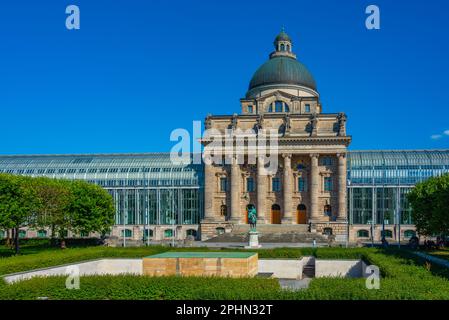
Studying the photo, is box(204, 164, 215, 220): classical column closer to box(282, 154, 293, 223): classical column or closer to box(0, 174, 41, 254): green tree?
box(282, 154, 293, 223): classical column

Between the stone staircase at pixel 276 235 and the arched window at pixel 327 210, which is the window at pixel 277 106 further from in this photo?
the stone staircase at pixel 276 235

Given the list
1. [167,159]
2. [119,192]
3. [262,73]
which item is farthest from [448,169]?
[119,192]

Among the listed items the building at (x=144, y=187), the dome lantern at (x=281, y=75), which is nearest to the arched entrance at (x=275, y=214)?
the building at (x=144, y=187)

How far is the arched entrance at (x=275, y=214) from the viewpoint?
87.7 metres

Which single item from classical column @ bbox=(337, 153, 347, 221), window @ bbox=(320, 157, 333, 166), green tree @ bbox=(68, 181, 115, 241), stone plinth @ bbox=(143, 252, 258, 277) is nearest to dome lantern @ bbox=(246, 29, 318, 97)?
window @ bbox=(320, 157, 333, 166)

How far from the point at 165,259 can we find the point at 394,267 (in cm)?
1510

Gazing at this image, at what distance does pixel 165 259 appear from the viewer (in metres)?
35.2

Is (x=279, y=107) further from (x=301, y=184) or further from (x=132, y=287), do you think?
(x=132, y=287)

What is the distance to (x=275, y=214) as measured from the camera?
3457 inches

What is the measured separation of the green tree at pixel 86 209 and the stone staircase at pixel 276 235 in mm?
17030

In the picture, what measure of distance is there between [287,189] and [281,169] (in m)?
3.74

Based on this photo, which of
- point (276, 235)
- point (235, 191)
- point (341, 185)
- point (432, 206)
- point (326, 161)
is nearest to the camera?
point (432, 206)

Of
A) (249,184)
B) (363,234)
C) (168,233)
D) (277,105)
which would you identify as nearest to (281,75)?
(277,105)
